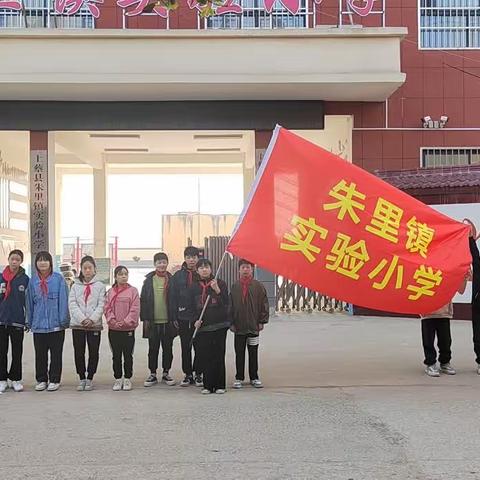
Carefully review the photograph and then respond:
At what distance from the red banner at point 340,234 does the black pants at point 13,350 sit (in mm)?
2624

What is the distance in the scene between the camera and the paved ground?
17.2 ft

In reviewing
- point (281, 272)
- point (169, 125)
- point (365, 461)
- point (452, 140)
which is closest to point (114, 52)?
point (169, 125)

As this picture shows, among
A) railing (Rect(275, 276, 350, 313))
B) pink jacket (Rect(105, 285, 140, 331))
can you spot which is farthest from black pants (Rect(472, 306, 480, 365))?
→ railing (Rect(275, 276, 350, 313))

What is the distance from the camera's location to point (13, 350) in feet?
27.0

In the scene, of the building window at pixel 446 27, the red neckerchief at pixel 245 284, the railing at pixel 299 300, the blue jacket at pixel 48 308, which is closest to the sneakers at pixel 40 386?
the blue jacket at pixel 48 308

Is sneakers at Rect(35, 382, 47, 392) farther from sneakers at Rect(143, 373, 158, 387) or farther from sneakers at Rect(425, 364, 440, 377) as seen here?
sneakers at Rect(425, 364, 440, 377)

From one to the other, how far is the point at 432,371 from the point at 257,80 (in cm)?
825

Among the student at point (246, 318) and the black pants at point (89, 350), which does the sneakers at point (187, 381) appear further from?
the black pants at point (89, 350)

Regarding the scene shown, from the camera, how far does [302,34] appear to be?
15297 mm

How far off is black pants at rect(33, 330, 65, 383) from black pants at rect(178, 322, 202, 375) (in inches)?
53.0

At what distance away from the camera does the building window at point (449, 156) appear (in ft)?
58.0

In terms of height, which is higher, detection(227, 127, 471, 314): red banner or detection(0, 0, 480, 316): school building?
detection(0, 0, 480, 316): school building

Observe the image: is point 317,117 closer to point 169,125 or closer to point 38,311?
point 169,125

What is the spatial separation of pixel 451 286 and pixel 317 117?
364 inches
